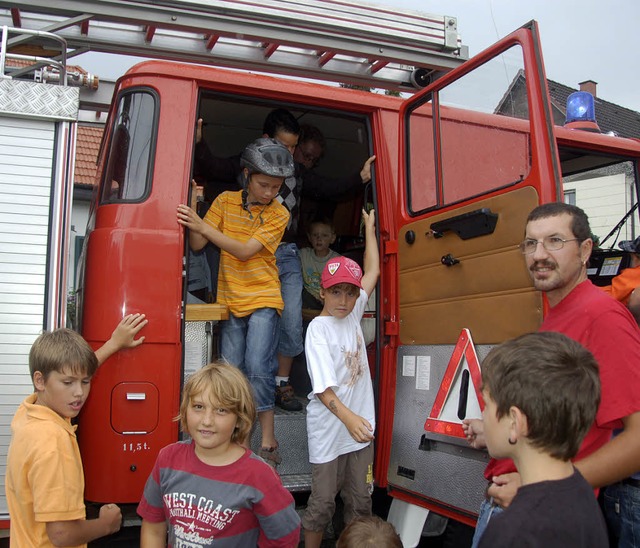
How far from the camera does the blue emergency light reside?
14.4 feet

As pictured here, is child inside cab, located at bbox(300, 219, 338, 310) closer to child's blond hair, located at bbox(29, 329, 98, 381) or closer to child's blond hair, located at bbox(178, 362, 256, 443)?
child's blond hair, located at bbox(29, 329, 98, 381)

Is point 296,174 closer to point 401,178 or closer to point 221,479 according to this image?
point 401,178

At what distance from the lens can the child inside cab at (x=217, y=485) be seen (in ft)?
6.53

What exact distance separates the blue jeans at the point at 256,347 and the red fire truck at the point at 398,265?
13 cm

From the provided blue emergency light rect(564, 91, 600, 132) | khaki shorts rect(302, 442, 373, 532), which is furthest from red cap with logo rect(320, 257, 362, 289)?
blue emergency light rect(564, 91, 600, 132)

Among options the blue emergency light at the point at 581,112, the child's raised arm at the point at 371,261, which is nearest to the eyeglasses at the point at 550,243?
the child's raised arm at the point at 371,261

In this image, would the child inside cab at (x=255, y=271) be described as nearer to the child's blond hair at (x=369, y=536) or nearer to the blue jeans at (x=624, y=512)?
the child's blond hair at (x=369, y=536)

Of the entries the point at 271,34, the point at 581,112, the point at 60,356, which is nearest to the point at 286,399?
the point at 60,356

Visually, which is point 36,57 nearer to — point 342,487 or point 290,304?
point 290,304

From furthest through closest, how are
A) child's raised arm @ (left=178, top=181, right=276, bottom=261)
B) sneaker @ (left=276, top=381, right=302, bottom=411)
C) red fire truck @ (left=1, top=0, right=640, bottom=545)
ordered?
sneaker @ (left=276, top=381, right=302, bottom=411)
child's raised arm @ (left=178, top=181, right=276, bottom=261)
red fire truck @ (left=1, top=0, right=640, bottom=545)

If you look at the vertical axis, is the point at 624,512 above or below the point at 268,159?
below

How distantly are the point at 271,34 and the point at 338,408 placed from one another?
2069 millimetres

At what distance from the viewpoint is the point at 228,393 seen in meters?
2.07

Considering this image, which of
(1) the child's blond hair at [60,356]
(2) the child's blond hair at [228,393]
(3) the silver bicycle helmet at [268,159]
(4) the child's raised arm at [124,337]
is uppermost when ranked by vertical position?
(3) the silver bicycle helmet at [268,159]
